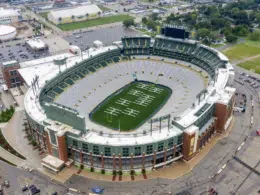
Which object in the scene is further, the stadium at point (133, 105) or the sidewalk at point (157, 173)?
the stadium at point (133, 105)

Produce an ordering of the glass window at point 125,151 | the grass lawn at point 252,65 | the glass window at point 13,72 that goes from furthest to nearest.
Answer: the grass lawn at point 252,65
the glass window at point 13,72
the glass window at point 125,151

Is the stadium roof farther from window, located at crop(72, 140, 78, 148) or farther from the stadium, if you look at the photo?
window, located at crop(72, 140, 78, 148)

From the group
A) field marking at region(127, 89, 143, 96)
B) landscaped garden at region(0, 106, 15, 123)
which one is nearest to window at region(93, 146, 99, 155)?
field marking at region(127, 89, 143, 96)


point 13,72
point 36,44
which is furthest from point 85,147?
point 36,44

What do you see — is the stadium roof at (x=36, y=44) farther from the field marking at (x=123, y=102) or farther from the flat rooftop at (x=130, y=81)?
the field marking at (x=123, y=102)

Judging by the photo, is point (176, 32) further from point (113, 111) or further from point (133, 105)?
point (113, 111)

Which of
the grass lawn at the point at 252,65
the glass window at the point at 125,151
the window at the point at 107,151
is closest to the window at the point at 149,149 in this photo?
the glass window at the point at 125,151

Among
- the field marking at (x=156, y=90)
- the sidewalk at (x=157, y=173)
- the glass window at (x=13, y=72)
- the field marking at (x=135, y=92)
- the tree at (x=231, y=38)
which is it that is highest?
the tree at (x=231, y=38)
